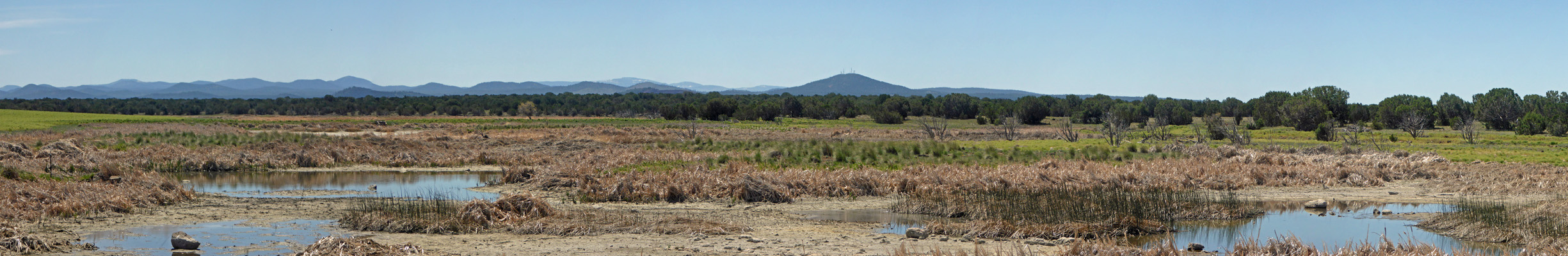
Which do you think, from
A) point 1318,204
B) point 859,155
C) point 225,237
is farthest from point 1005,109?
point 225,237

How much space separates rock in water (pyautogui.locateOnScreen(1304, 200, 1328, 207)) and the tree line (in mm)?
40717

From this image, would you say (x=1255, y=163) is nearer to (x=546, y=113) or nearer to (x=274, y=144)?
(x=274, y=144)

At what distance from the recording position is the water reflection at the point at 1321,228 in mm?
13422

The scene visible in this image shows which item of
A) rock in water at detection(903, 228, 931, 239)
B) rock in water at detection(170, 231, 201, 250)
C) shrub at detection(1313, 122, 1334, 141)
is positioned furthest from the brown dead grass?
shrub at detection(1313, 122, 1334, 141)

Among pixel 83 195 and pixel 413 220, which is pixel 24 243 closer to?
pixel 413 220

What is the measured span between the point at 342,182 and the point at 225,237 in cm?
1097

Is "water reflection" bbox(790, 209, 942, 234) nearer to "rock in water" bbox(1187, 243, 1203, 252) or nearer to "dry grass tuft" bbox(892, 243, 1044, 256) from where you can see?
"dry grass tuft" bbox(892, 243, 1044, 256)

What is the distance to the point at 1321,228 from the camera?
608 inches

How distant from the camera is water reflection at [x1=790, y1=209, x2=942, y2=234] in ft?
50.3

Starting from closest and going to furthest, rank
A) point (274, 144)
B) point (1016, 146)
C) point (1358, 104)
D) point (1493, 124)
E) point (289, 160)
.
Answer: point (289, 160) → point (274, 144) → point (1016, 146) → point (1493, 124) → point (1358, 104)

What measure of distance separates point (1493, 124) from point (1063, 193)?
231 ft

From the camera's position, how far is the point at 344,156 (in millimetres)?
28656

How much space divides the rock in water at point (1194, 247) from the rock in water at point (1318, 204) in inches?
291

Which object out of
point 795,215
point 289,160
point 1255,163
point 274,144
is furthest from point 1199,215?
point 274,144
